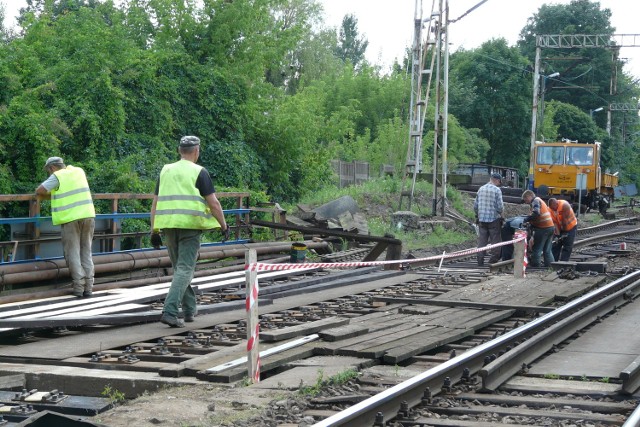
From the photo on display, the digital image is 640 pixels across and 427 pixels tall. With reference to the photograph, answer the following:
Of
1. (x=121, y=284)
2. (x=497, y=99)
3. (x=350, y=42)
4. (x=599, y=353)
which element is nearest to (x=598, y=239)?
(x=121, y=284)

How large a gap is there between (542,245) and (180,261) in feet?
33.1

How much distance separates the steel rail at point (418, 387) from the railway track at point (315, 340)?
2 cm

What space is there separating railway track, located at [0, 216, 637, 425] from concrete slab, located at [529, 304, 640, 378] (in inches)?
16.5

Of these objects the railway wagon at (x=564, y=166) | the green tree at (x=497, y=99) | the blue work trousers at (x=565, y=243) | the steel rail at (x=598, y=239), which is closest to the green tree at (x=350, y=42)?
the green tree at (x=497, y=99)

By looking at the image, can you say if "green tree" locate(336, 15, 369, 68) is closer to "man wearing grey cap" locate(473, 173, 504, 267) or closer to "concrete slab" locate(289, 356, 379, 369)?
"man wearing grey cap" locate(473, 173, 504, 267)

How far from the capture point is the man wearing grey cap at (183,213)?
9023 millimetres

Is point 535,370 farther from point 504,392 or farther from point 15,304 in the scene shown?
point 15,304

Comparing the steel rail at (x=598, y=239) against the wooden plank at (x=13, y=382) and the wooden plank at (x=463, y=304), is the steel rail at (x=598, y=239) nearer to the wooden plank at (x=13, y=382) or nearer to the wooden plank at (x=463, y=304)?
the wooden plank at (x=463, y=304)

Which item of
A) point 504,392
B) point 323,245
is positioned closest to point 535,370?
point 504,392

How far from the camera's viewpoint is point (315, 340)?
27.4 ft

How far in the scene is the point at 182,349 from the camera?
8109mm

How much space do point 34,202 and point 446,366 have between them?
7292 millimetres

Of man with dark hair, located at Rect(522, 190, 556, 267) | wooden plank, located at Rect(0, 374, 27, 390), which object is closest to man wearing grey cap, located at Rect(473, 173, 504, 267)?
man with dark hair, located at Rect(522, 190, 556, 267)

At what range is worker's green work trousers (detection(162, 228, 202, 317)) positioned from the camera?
9016 mm
